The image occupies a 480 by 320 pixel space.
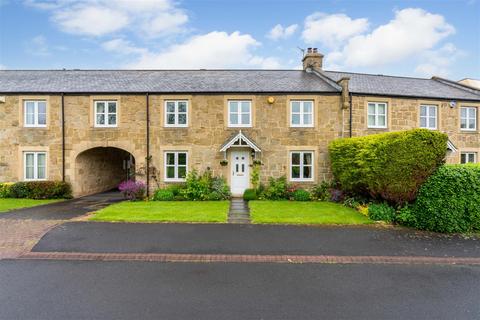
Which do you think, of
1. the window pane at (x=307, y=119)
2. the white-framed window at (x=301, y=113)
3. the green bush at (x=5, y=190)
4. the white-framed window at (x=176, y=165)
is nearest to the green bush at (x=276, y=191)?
the white-framed window at (x=301, y=113)

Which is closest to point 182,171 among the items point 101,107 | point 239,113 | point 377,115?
point 239,113

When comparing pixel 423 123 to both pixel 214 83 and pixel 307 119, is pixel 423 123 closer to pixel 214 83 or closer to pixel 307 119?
pixel 307 119

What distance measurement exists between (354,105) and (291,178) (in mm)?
5524

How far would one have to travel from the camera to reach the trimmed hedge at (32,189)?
14758mm

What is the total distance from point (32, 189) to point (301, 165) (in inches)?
585

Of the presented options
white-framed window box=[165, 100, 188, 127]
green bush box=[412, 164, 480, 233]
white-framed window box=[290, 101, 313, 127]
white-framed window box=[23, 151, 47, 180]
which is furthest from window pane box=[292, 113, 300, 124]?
white-framed window box=[23, 151, 47, 180]

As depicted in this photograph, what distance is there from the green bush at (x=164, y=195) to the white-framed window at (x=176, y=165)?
3.34 feet

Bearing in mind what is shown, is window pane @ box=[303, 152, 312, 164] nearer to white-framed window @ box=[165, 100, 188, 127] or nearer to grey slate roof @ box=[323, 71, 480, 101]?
grey slate roof @ box=[323, 71, 480, 101]

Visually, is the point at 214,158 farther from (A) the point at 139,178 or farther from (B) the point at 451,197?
(B) the point at 451,197

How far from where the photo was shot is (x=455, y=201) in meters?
8.67

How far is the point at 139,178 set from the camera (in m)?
15.3

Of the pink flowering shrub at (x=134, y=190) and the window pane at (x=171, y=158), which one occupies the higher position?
the window pane at (x=171, y=158)

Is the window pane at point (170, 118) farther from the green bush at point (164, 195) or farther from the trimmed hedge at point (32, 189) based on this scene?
the trimmed hedge at point (32, 189)

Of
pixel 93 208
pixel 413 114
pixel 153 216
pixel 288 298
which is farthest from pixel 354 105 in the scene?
pixel 93 208
